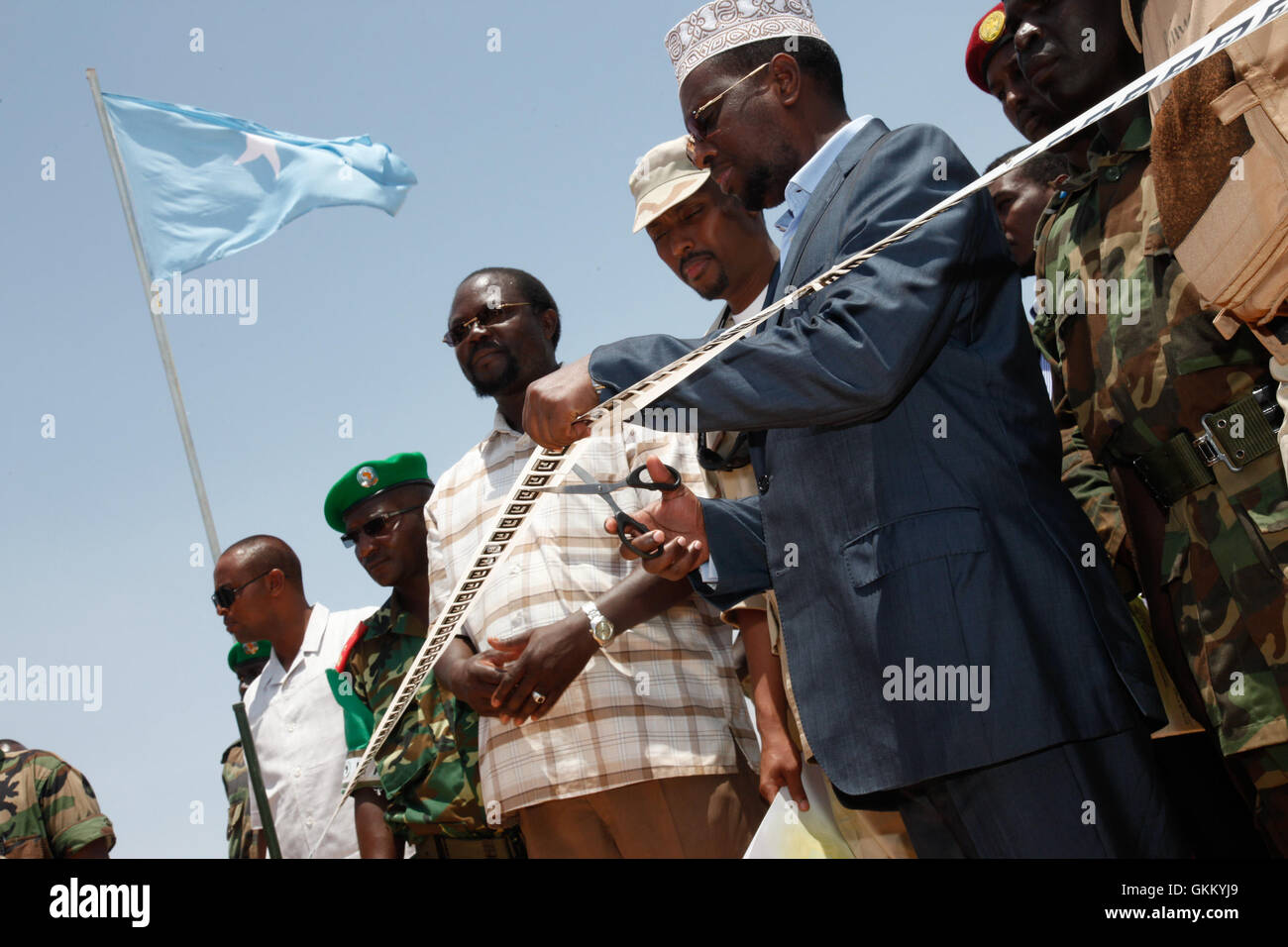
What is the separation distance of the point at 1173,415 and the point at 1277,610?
454mm

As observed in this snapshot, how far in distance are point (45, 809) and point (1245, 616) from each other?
6.11m

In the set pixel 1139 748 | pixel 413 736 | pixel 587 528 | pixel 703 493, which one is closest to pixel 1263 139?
pixel 1139 748

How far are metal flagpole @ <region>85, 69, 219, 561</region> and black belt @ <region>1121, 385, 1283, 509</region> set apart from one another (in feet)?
18.3

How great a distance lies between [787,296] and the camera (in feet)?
8.95

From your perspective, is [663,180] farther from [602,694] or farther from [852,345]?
[852,345]

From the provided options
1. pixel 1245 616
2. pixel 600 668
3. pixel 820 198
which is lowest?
pixel 1245 616

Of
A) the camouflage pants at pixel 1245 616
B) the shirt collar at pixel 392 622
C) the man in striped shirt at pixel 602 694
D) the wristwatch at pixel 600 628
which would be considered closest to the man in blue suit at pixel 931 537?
the camouflage pants at pixel 1245 616

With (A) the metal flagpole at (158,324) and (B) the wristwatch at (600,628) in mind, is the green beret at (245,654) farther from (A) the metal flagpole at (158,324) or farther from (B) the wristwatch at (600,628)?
(B) the wristwatch at (600,628)

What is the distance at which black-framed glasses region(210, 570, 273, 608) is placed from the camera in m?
6.80

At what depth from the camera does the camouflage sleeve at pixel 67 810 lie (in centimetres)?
655

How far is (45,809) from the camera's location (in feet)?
21.7

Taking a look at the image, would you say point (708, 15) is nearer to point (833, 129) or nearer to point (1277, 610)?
point (833, 129)

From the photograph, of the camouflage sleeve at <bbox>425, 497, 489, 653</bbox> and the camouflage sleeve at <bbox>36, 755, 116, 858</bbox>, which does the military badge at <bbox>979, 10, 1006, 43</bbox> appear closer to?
the camouflage sleeve at <bbox>425, 497, 489, 653</bbox>

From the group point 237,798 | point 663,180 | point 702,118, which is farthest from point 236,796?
point 702,118
